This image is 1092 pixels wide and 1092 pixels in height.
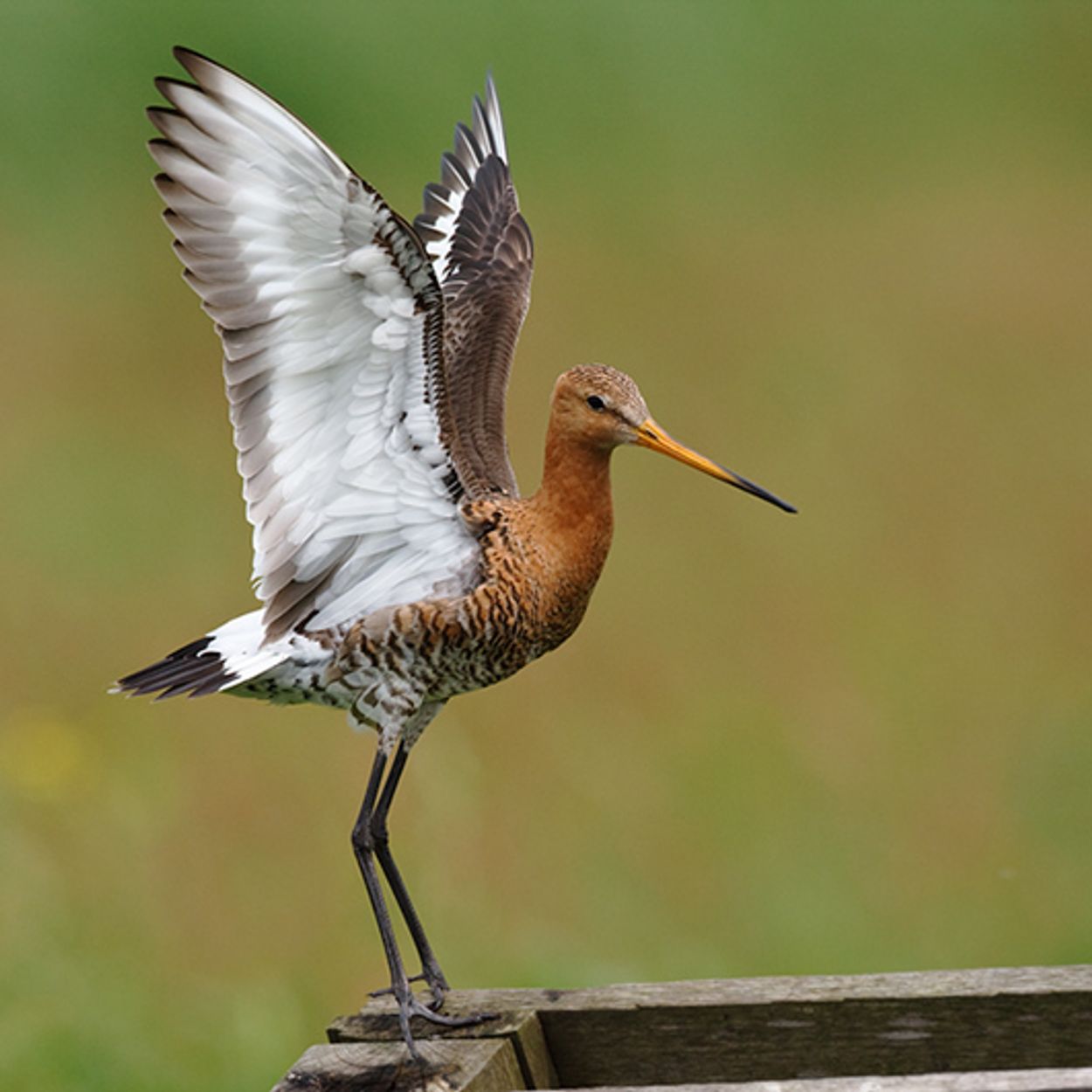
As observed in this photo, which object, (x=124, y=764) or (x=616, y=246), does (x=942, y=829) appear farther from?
(x=616, y=246)

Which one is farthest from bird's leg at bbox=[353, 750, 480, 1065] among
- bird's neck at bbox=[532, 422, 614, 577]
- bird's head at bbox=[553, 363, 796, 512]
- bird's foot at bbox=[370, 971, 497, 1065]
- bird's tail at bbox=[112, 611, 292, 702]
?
bird's head at bbox=[553, 363, 796, 512]

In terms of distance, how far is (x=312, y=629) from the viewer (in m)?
4.86

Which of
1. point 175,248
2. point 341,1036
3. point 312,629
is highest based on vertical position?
point 175,248

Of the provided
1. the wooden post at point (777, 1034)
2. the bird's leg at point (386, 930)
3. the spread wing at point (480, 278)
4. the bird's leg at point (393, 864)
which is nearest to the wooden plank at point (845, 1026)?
the wooden post at point (777, 1034)

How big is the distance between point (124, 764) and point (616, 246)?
13.7 ft

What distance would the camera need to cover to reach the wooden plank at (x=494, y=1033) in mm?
3805

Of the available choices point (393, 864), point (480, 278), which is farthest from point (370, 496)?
point (480, 278)

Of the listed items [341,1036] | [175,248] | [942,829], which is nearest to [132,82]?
[942,829]

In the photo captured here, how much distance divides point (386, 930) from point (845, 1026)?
1.13 meters

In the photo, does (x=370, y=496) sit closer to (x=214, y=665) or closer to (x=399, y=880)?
(x=214, y=665)

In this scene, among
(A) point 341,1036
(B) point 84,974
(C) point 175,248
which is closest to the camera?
(A) point 341,1036

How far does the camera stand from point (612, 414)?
481 cm

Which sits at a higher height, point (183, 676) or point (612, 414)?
point (612, 414)

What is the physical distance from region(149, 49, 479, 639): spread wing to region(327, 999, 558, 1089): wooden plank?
3.62 ft
